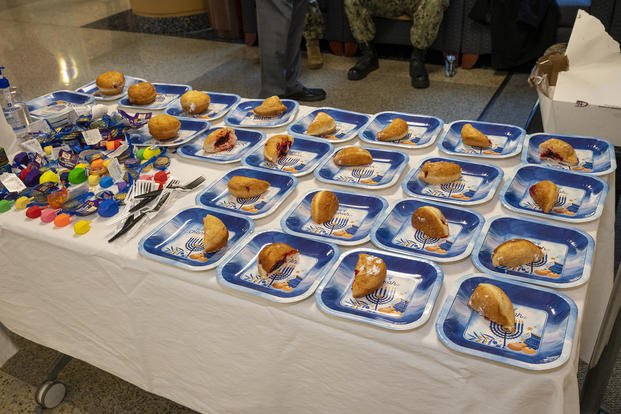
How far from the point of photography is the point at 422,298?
891 millimetres

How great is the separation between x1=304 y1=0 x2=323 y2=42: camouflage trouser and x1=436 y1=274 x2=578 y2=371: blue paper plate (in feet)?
10.1

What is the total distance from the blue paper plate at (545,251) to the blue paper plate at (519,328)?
35mm

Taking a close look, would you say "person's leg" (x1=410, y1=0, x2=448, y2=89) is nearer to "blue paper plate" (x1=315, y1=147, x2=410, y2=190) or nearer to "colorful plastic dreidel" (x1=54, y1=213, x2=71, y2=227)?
"blue paper plate" (x1=315, y1=147, x2=410, y2=190)

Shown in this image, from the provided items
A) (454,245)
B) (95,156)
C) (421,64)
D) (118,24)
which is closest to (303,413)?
(454,245)

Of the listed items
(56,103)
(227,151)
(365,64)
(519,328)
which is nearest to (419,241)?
(519,328)

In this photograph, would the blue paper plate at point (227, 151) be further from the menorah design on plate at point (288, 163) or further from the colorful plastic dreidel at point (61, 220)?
the colorful plastic dreidel at point (61, 220)

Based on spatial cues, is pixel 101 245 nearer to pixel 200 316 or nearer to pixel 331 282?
pixel 200 316

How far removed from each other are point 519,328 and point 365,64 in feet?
9.60

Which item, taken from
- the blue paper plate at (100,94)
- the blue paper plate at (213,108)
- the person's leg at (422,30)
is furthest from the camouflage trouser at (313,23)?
the blue paper plate at (213,108)

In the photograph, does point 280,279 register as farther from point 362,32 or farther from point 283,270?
point 362,32

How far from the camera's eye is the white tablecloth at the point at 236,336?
813 millimetres

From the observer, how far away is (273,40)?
2918 mm

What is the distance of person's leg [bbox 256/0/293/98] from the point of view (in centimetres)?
280

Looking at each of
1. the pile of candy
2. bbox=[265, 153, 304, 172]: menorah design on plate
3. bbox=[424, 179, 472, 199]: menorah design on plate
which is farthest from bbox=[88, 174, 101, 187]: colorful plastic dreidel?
bbox=[424, 179, 472, 199]: menorah design on plate
